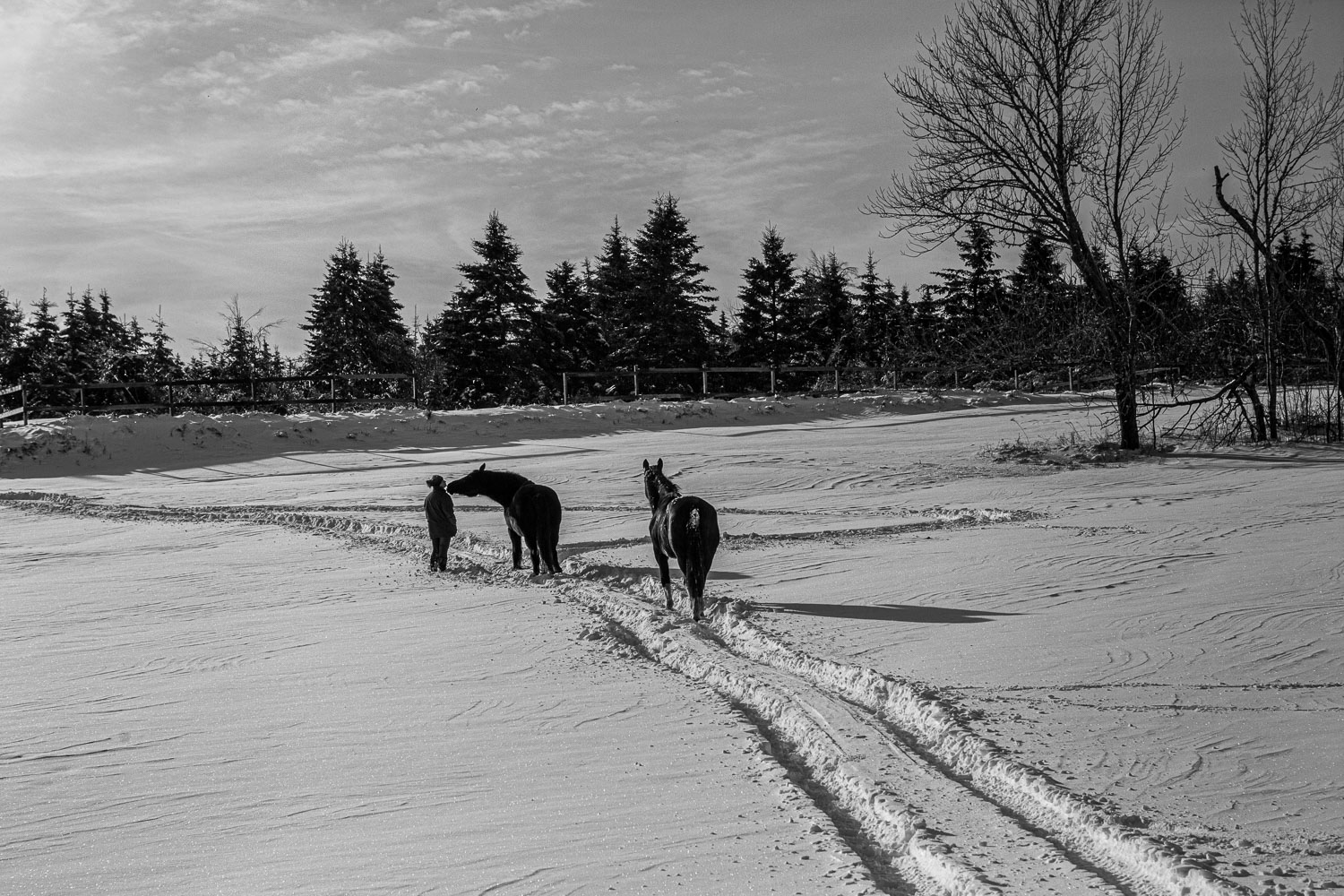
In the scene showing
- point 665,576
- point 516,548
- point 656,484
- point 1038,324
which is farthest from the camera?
point 1038,324

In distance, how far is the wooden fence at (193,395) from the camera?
87.7ft

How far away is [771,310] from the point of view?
4619 centimetres

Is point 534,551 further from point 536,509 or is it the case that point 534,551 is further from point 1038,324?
point 1038,324

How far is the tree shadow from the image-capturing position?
6922 millimetres

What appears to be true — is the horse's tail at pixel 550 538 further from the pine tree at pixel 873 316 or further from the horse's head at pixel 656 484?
the pine tree at pixel 873 316

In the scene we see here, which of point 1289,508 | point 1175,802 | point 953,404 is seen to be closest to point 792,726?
point 1175,802

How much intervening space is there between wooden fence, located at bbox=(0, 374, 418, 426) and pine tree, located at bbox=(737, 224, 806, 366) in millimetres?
16614

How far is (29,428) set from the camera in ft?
74.7

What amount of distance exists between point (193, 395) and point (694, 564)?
99.5 ft

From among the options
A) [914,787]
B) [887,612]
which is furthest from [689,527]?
[914,787]

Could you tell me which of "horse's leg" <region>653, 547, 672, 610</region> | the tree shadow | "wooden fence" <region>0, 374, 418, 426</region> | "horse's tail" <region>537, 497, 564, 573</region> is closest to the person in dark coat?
"horse's tail" <region>537, 497, 564, 573</region>

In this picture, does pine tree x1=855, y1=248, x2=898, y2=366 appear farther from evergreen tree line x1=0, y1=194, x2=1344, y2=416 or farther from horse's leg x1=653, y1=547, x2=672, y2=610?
horse's leg x1=653, y1=547, x2=672, y2=610

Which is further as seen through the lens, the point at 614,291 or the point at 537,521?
the point at 614,291

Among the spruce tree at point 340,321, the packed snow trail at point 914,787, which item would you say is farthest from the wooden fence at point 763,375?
the packed snow trail at point 914,787
